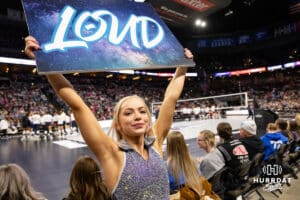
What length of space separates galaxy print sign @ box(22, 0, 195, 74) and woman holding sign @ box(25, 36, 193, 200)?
78 millimetres

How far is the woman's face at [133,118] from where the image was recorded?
118 centimetres

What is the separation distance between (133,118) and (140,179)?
258mm

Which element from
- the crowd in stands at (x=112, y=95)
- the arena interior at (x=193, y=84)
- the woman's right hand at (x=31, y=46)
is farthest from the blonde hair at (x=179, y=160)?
the crowd in stands at (x=112, y=95)

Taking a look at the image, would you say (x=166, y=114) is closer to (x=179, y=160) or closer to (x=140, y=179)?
(x=140, y=179)

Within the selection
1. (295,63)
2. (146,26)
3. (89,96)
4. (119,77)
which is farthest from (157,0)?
(295,63)

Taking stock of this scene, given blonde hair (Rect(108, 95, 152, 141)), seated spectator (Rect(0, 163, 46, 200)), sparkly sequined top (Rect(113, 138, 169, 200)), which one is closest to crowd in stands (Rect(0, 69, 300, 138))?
seated spectator (Rect(0, 163, 46, 200))

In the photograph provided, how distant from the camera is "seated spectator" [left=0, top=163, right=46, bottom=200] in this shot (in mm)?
1319

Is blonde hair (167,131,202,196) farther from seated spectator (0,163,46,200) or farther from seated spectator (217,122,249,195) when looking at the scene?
seated spectator (0,163,46,200)

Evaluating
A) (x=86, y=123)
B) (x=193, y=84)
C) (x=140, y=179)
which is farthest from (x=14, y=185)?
(x=193, y=84)

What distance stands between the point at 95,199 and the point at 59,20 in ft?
3.93

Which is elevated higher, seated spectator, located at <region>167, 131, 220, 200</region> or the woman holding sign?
the woman holding sign

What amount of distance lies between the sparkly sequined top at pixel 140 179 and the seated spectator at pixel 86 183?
2.63ft

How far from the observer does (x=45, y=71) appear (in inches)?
44.3

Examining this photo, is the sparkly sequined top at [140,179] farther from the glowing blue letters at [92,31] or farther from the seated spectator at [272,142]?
the seated spectator at [272,142]
